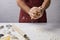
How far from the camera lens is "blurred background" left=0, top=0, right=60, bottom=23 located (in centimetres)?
118

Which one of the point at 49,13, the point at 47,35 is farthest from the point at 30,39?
the point at 49,13

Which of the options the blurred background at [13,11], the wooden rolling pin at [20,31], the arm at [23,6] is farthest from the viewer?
the blurred background at [13,11]

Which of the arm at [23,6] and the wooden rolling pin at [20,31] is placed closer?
the wooden rolling pin at [20,31]

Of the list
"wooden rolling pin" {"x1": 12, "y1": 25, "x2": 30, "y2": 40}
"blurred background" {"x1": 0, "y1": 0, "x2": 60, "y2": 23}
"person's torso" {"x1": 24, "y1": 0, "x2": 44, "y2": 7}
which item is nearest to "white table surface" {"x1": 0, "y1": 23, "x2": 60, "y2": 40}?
"wooden rolling pin" {"x1": 12, "y1": 25, "x2": 30, "y2": 40}

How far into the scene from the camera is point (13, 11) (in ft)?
3.94

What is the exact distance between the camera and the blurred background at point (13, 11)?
46.4 inches

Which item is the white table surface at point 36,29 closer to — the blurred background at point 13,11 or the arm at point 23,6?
the arm at point 23,6

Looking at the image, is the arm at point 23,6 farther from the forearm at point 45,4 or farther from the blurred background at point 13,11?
the blurred background at point 13,11

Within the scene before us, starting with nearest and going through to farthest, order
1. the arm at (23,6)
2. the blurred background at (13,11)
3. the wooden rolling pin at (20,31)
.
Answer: the wooden rolling pin at (20,31), the arm at (23,6), the blurred background at (13,11)

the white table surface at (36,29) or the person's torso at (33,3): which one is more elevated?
the person's torso at (33,3)

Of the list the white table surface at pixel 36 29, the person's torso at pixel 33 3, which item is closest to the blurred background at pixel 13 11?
the person's torso at pixel 33 3

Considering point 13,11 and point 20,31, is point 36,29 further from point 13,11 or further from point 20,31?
point 13,11

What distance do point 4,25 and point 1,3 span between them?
1.74ft

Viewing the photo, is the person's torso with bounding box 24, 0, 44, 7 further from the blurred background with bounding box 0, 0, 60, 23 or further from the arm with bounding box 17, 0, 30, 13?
the blurred background with bounding box 0, 0, 60, 23
